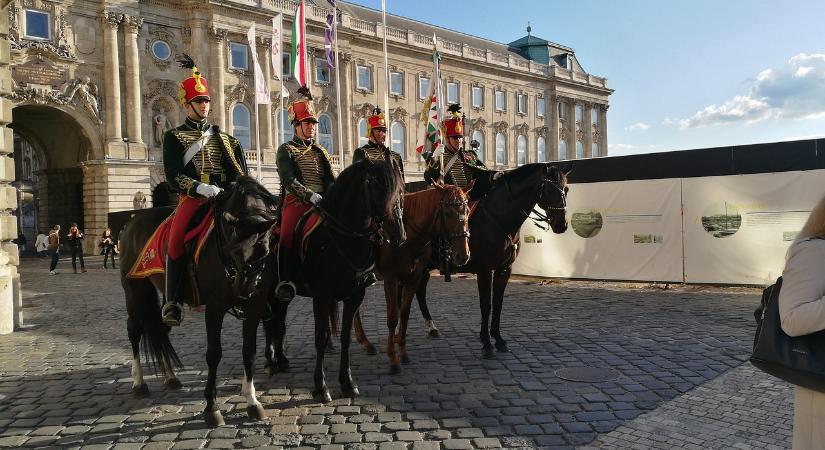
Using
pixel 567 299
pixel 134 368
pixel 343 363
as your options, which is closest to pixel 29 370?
pixel 134 368

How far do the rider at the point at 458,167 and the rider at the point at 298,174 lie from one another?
84.0 inches

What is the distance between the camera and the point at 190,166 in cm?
541

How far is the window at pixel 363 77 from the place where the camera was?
4780 centimetres

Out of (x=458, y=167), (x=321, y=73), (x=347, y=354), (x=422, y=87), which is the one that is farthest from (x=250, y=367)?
(x=422, y=87)

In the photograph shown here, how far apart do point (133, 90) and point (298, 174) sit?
33722 mm

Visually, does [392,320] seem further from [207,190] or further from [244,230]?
[207,190]

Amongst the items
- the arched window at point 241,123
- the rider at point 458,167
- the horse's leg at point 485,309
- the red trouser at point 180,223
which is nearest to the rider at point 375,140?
the rider at point 458,167

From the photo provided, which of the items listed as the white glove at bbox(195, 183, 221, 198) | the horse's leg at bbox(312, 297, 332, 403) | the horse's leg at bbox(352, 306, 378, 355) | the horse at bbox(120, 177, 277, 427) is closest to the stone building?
the horse's leg at bbox(352, 306, 378, 355)

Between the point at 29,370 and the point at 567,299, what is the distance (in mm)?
9776

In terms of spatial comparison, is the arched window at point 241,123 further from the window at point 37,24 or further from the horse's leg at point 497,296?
the horse's leg at point 497,296

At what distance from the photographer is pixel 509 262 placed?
7.57 meters

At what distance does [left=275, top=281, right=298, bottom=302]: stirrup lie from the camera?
5484 mm

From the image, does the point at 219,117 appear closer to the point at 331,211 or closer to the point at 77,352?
the point at 77,352

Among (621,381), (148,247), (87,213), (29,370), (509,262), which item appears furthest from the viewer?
(87,213)
